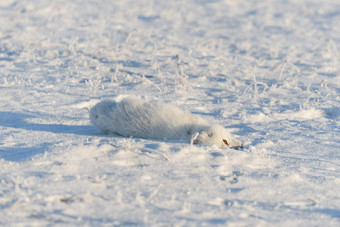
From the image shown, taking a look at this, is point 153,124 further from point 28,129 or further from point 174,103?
point 174,103

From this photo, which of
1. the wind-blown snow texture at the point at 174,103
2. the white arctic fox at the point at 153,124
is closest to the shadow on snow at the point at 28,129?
the wind-blown snow texture at the point at 174,103

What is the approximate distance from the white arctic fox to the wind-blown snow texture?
0.21 m

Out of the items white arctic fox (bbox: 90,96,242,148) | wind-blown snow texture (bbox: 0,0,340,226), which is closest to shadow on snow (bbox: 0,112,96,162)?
wind-blown snow texture (bbox: 0,0,340,226)

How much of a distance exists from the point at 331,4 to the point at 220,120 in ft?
31.7

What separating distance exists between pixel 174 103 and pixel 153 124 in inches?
59.8

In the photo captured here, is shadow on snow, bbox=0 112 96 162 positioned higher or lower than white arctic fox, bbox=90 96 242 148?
lower

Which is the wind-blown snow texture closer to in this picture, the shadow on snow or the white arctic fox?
the shadow on snow

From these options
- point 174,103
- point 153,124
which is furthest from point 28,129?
point 174,103

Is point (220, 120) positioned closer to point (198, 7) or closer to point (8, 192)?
point (8, 192)

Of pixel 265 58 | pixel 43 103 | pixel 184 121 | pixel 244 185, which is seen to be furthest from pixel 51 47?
pixel 244 185

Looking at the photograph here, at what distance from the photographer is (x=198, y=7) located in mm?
12594

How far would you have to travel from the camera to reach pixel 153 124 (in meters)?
4.09

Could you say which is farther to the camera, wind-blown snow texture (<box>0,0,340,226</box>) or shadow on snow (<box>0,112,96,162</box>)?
shadow on snow (<box>0,112,96,162</box>)

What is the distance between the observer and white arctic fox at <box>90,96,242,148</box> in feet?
13.4
